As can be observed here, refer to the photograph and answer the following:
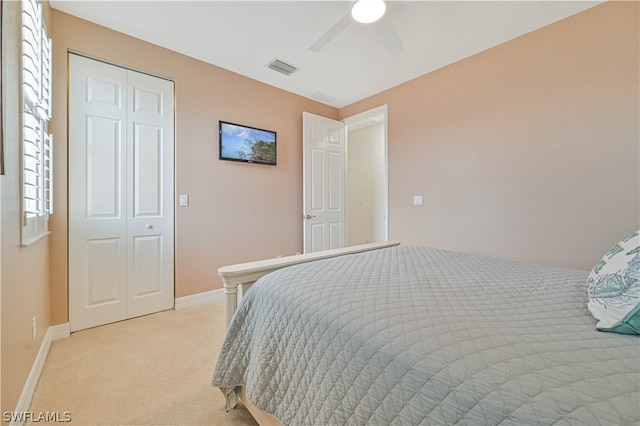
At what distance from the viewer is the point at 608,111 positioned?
6.41 feet

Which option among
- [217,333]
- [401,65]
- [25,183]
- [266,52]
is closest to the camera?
[25,183]

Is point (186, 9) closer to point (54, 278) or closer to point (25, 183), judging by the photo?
point (25, 183)

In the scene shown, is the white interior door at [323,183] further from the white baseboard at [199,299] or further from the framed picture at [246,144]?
the white baseboard at [199,299]

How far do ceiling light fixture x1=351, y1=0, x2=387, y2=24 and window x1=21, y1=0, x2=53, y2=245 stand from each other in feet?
5.94

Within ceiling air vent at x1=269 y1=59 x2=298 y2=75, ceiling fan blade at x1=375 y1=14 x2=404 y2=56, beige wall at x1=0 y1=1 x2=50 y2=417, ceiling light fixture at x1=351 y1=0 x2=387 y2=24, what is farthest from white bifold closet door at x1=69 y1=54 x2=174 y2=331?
ceiling fan blade at x1=375 y1=14 x2=404 y2=56

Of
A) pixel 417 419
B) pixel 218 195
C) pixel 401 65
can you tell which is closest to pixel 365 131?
pixel 401 65

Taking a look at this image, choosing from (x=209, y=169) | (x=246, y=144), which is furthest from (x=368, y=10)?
(x=209, y=169)

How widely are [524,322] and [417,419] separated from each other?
0.45 metres

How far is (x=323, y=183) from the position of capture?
A: 12.3 ft

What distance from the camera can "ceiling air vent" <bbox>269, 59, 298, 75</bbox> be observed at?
275 centimetres

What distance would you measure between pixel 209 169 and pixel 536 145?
320cm

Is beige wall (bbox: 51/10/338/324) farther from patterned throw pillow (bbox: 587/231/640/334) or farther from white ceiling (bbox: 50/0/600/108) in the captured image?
patterned throw pillow (bbox: 587/231/640/334)

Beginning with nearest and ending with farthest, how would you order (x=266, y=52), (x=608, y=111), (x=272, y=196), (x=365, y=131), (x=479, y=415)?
(x=479, y=415), (x=608, y=111), (x=266, y=52), (x=272, y=196), (x=365, y=131)

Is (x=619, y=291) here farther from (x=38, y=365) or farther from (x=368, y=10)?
(x=38, y=365)
